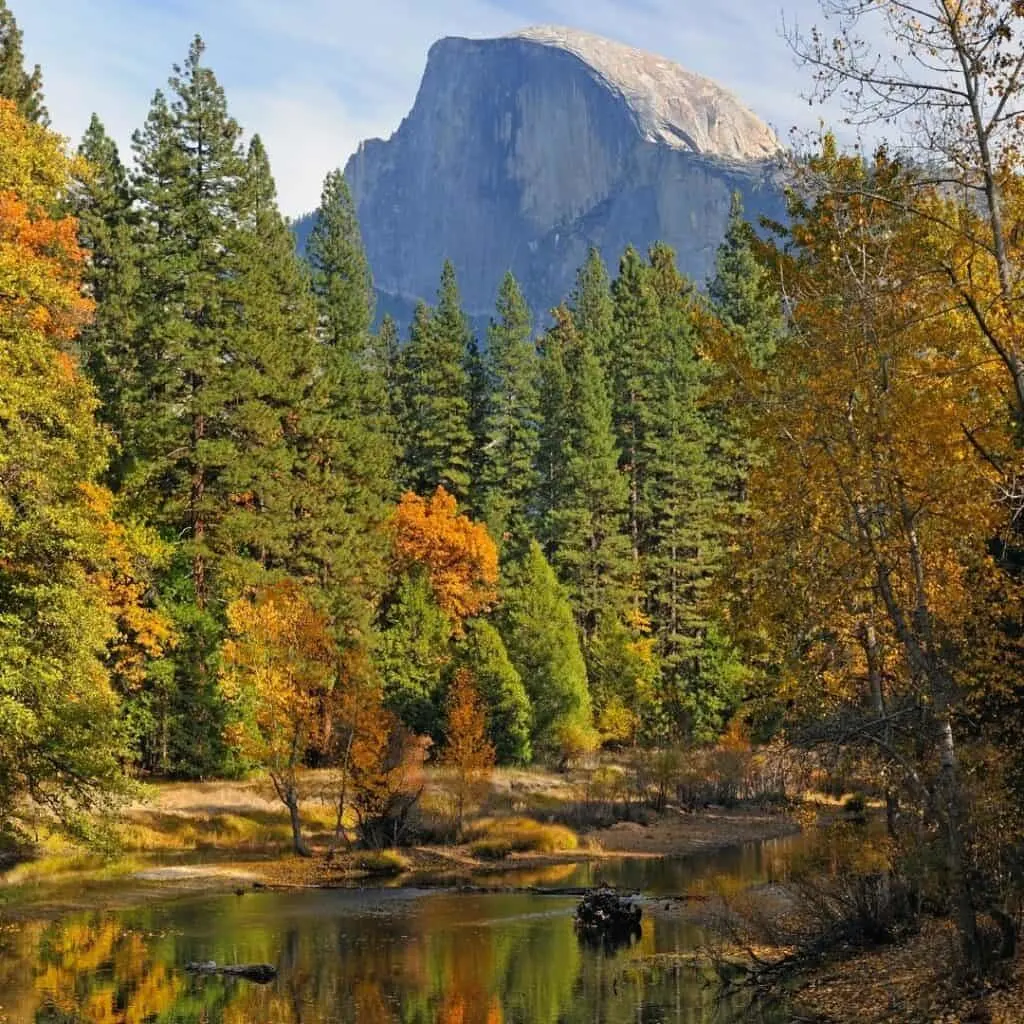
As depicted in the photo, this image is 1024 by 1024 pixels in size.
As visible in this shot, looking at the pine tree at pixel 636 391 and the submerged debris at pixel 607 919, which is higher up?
the pine tree at pixel 636 391

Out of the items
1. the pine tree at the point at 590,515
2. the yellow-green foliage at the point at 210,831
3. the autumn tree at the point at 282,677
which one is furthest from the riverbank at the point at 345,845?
the pine tree at the point at 590,515

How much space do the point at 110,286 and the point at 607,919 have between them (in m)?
33.6

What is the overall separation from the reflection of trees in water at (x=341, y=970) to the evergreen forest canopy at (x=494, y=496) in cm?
395

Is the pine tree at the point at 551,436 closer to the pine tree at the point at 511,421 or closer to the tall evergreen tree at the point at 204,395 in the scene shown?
the pine tree at the point at 511,421

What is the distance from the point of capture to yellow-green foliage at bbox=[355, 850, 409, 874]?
3819cm

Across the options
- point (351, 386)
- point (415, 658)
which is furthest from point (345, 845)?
point (351, 386)

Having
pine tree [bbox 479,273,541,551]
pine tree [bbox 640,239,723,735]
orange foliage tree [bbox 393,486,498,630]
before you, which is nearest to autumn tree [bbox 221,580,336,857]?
orange foliage tree [bbox 393,486,498,630]

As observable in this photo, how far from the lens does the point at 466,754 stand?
42281mm

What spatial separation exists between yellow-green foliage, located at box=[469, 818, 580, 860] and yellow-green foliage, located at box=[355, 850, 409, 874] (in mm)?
3116

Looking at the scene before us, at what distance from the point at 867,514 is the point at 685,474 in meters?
52.4

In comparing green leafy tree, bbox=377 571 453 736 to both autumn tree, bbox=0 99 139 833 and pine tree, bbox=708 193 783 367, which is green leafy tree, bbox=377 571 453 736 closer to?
pine tree, bbox=708 193 783 367

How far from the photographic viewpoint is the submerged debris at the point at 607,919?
26656mm

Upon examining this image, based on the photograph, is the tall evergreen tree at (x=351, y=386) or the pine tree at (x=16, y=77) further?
the tall evergreen tree at (x=351, y=386)

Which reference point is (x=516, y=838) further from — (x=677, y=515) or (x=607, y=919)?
(x=677, y=515)
